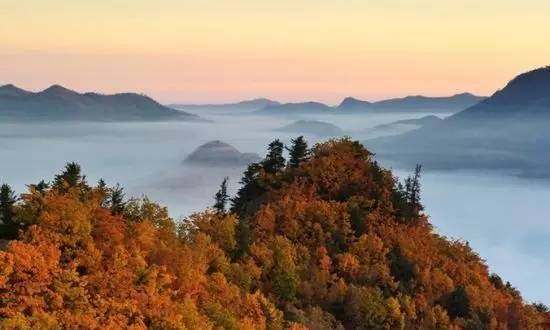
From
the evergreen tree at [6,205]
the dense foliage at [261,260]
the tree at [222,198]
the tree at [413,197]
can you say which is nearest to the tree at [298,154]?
the dense foliage at [261,260]

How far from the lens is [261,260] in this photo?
275ft

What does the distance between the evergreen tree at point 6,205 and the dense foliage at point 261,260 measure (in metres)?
0.21

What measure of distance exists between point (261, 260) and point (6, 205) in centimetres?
3096

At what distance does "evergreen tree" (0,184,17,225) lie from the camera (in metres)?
62.8

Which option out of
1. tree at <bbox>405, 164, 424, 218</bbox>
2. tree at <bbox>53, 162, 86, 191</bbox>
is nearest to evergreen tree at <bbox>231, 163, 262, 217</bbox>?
tree at <bbox>405, 164, 424, 218</bbox>

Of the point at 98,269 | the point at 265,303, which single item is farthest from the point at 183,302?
the point at 265,303

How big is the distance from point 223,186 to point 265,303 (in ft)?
177

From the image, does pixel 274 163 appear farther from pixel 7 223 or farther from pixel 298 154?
pixel 7 223

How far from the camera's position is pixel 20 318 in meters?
44.0

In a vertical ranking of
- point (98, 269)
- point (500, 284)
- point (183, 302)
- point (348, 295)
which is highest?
point (98, 269)

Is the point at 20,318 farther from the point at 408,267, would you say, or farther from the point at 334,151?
the point at 334,151

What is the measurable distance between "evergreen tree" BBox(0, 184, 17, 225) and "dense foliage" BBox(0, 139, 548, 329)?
0.68 feet

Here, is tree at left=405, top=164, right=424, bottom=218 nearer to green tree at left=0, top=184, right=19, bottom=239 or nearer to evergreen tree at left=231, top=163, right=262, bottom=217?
evergreen tree at left=231, top=163, right=262, bottom=217

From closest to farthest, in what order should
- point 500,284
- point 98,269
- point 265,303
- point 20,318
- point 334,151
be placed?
point 20,318 → point 98,269 → point 265,303 → point 334,151 → point 500,284
